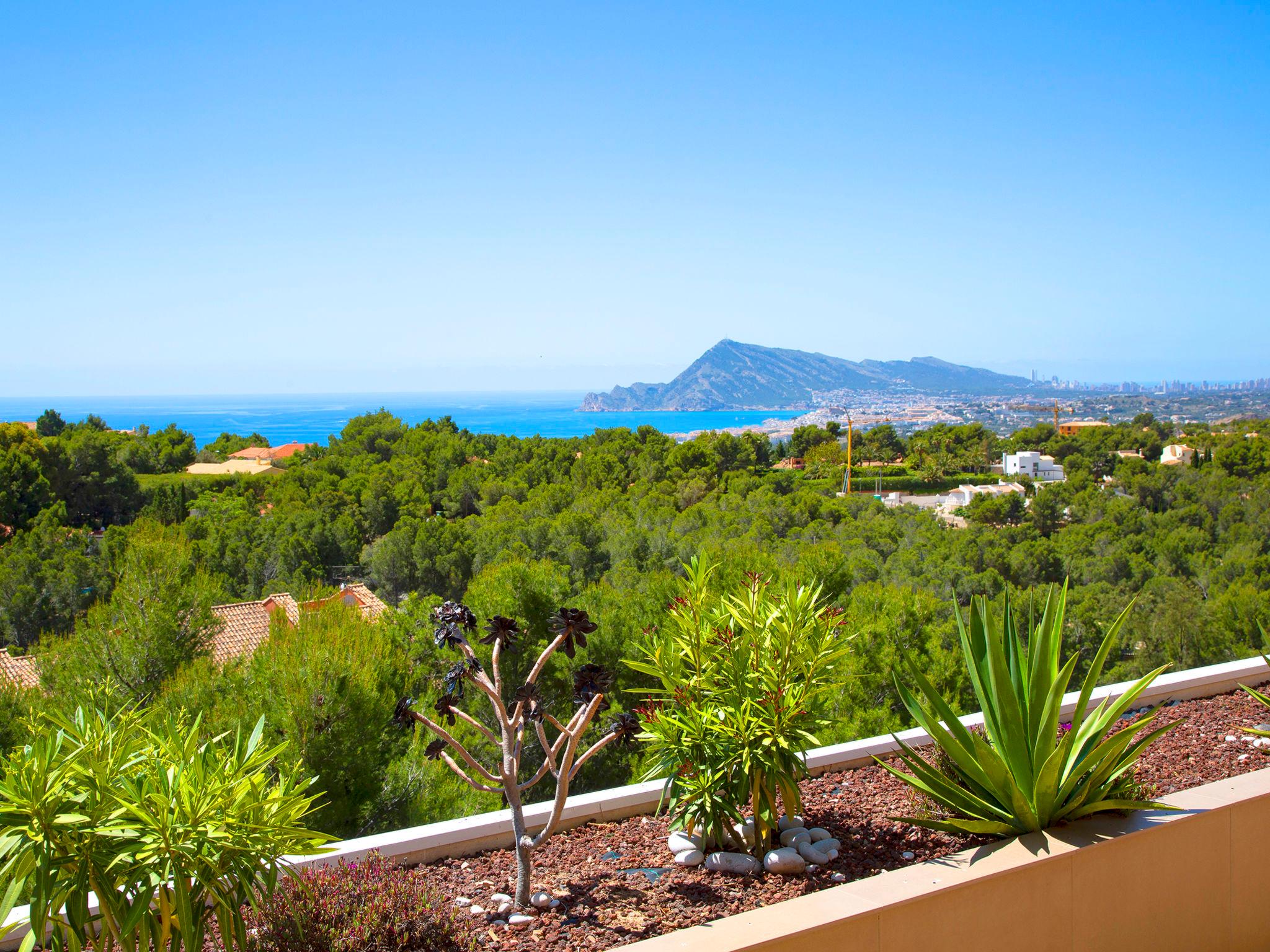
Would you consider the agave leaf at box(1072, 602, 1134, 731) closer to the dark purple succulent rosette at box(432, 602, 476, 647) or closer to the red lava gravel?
the red lava gravel

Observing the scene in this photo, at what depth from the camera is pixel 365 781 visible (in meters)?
4.77

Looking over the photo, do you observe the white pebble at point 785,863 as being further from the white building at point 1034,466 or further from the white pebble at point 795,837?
the white building at point 1034,466

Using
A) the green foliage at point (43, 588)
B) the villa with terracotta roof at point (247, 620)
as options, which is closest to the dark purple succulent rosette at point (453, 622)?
the villa with terracotta roof at point (247, 620)

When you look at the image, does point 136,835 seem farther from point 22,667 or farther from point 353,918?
point 22,667

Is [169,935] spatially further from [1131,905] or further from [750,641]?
[1131,905]

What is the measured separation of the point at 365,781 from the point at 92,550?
23.0 metres

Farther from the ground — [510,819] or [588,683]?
[588,683]

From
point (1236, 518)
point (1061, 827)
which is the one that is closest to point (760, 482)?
point (1236, 518)

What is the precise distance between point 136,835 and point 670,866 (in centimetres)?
138

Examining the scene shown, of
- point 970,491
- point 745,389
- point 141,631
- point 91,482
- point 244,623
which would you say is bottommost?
point 970,491

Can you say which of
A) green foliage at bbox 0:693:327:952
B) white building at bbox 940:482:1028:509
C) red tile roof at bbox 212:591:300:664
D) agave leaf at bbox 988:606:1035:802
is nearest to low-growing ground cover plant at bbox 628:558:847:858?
agave leaf at bbox 988:606:1035:802

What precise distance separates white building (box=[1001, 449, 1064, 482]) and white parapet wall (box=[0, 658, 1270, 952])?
4813 cm

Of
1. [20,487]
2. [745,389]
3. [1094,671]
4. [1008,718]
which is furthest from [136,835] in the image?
[745,389]

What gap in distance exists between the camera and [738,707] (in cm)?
239
